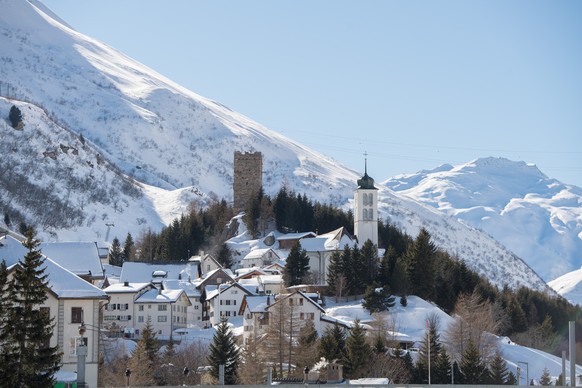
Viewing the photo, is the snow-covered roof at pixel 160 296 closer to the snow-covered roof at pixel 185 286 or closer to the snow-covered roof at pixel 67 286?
the snow-covered roof at pixel 185 286

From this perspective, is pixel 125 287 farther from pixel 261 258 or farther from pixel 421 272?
pixel 421 272

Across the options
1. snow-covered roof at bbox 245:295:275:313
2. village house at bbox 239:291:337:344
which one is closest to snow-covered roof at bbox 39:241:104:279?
village house at bbox 239:291:337:344

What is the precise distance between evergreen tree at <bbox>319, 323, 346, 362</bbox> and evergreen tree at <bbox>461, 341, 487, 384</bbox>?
7.79 m

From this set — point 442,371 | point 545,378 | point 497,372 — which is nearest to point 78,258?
point 442,371

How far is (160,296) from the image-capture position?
118m

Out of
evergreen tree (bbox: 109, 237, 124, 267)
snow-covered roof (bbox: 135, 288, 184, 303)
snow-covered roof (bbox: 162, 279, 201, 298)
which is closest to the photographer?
snow-covered roof (bbox: 135, 288, 184, 303)

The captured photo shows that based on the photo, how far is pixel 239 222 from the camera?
148 metres

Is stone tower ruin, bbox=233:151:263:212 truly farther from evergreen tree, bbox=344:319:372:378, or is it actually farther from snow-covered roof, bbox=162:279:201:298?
evergreen tree, bbox=344:319:372:378

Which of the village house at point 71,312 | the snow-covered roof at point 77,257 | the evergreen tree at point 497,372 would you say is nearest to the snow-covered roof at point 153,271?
the snow-covered roof at point 77,257

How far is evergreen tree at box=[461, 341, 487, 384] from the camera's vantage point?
87088 mm

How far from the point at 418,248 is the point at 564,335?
21204mm

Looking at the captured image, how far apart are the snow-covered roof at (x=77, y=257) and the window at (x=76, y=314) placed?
13.1 metres

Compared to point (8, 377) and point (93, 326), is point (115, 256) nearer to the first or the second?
point (93, 326)

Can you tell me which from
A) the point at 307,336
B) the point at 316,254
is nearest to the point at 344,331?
the point at 307,336
